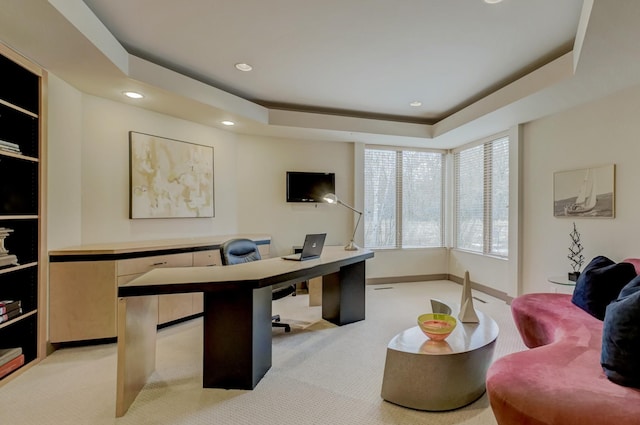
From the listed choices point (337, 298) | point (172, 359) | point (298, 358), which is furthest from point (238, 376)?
point (337, 298)

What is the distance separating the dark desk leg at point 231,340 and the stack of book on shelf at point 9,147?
71.5 inches

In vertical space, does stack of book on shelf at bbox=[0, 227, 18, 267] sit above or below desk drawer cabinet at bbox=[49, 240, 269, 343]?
above

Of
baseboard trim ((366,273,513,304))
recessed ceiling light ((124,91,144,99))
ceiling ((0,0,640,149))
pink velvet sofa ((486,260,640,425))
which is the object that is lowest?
baseboard trim ((366,273,513,304))

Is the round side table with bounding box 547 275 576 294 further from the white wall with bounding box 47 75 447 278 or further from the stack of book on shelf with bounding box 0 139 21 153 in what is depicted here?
the stack of book on shelf with bounding box 0 139 21 153

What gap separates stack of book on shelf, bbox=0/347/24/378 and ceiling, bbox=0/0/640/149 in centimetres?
223

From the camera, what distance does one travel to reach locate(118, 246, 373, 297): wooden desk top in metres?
1.98

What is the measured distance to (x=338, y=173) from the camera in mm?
5320

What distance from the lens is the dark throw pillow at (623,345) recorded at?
55.3 inches

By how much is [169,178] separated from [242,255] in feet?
5.16

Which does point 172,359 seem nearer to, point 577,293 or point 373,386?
point 373,386

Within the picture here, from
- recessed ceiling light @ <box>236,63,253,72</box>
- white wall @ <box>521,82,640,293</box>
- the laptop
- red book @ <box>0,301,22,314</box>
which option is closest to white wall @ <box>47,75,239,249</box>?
red book @ <box>0,301,22,314</box>

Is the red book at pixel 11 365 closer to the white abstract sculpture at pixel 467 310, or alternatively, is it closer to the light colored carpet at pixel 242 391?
the light colored carpet at pixel 242 391

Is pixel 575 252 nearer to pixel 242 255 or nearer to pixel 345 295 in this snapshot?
pixel 345 295

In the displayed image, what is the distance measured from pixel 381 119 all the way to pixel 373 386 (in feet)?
12.1
